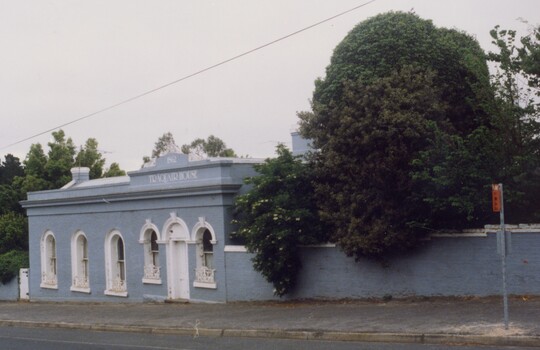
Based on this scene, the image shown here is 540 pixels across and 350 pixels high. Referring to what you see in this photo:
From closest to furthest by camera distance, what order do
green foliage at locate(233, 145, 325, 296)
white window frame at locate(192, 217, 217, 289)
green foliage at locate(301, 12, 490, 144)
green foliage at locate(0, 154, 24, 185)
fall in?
green foliage at locate(301, 12, 490, 144) → green foliage at locate(233, 145, 325, 296) → white window frame at locate(192, 217, 217, 289) → green foliage at locate(0, 154, 24, 185)

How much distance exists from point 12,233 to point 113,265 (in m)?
11.7

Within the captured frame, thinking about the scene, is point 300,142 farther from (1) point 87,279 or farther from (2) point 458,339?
(2) point 458,339

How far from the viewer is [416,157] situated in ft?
64.6

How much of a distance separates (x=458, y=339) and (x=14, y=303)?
25696 mm

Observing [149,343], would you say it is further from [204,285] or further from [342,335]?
[204,285]

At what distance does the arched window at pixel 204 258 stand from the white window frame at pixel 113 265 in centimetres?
503

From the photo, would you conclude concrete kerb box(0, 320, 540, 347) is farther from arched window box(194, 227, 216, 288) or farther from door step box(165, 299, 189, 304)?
door step box(165, 299, 189, 304)

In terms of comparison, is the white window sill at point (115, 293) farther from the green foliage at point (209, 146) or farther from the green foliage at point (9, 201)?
the green foliage at point (209, 146)

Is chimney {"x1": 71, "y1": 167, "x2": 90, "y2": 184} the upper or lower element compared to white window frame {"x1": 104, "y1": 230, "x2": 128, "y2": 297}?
upper

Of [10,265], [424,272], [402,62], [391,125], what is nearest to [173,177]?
[402,62]

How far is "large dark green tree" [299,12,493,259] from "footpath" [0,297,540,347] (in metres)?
2.13

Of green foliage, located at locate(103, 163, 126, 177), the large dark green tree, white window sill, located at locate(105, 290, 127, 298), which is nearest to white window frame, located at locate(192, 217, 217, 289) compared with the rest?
white window sill, located at locate(105, 290, 127, 298)

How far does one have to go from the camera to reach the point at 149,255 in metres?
28.3

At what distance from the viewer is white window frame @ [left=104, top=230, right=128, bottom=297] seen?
29.9m
